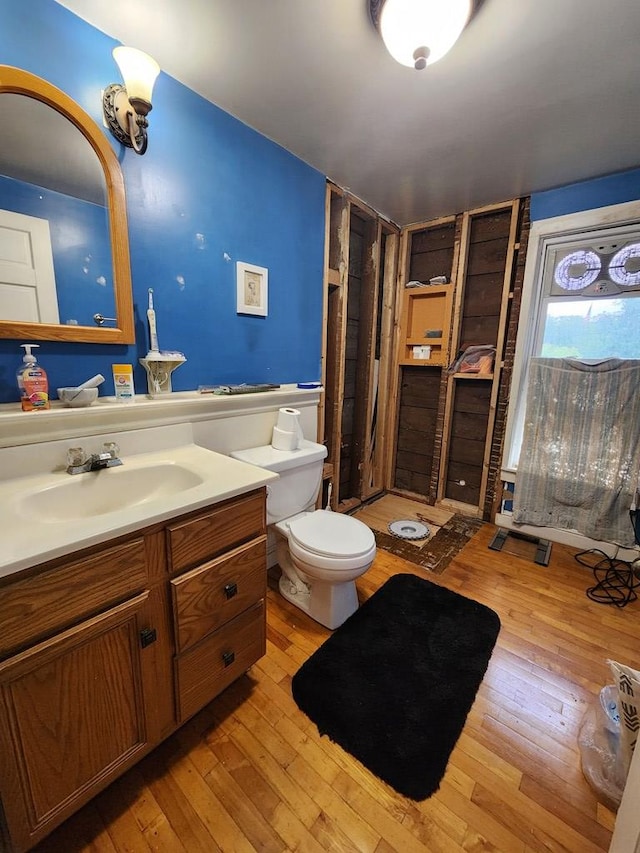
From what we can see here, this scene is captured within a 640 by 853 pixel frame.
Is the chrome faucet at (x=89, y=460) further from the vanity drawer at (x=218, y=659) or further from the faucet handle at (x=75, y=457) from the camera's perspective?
the vanity drawer at (x=218, y=659)

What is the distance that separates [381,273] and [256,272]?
57.1 inches

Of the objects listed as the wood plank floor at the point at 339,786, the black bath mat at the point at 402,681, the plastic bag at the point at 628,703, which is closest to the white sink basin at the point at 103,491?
the wood plank floor at the point at 339,786

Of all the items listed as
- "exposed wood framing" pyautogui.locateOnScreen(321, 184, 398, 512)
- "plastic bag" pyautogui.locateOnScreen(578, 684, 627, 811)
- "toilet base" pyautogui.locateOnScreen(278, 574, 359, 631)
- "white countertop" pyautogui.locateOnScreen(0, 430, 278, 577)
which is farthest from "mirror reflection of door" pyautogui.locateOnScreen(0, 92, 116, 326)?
"plastic bag" pyautogui.locateOnScreen(578, 684, 627, 811)

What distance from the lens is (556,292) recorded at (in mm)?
2238

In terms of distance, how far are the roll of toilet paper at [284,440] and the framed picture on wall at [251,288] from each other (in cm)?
61

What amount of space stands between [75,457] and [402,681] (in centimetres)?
142

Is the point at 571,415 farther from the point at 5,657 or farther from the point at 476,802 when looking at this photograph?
the point at 5,657

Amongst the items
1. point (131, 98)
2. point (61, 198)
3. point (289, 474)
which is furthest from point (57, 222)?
point (289, 474)

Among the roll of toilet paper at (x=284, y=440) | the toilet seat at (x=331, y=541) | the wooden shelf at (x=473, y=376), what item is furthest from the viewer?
the wooden shelf at (x=473, y=376)

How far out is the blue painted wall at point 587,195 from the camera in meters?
1.91

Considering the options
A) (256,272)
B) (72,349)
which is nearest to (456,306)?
(256,272)

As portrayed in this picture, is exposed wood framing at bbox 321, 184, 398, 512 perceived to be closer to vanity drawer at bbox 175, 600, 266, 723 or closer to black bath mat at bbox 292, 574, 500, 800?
black bath mat at bbox 292, 574, 500, 800

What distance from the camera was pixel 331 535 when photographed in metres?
1.51

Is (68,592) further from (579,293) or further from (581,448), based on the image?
(579,293)
